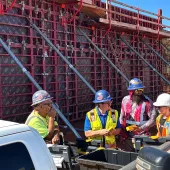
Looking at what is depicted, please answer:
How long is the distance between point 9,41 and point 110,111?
160 inches

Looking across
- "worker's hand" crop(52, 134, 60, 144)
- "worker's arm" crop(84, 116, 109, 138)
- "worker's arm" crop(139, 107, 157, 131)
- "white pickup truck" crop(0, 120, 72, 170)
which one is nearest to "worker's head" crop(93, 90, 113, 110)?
"worker's arm" crop(84, 116, 109, 138)

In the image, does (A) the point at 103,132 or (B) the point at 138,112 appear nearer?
(A) the point at 103,132

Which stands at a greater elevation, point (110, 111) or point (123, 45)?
point (123, 45)

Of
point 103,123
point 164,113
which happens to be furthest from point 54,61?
point 164,113

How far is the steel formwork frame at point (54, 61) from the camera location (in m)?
8.48

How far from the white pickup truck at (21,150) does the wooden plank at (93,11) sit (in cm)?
812

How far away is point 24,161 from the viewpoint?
2369 mm

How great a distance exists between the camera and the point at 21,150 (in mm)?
2373

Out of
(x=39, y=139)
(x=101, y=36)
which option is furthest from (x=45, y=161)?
(x=101, y=36)

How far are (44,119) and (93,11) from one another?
699 cm

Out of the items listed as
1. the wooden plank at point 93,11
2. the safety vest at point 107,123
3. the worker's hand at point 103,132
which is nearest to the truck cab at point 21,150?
the worker's hand at point 103,132

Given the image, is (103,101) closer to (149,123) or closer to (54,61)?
(149,123)

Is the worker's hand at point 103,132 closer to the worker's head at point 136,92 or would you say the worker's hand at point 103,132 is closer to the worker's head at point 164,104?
the worker's head at point 164,104

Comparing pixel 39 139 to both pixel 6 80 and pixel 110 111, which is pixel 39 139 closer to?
pixel 110 111
